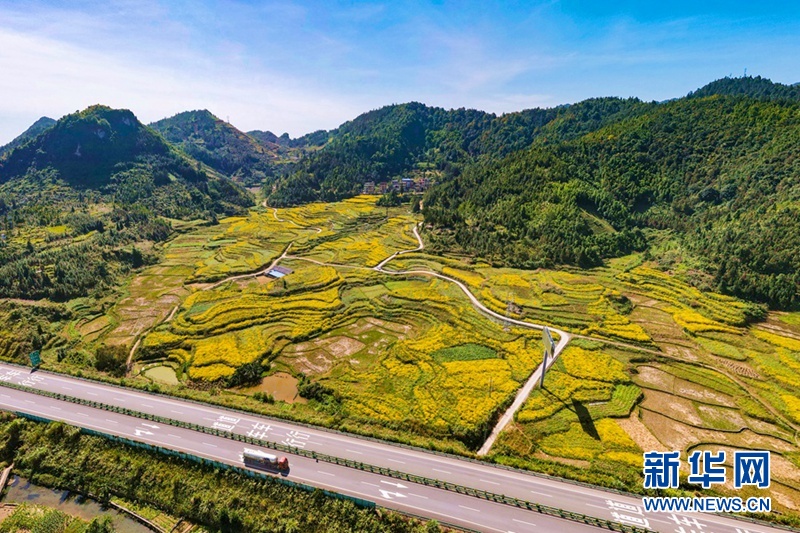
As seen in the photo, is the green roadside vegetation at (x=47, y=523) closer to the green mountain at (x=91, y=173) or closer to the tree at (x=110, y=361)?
the tree at (x=110, y=361)

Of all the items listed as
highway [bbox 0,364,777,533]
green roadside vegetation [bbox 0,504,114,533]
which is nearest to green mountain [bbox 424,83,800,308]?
highway [bbox 0,364,777,533]

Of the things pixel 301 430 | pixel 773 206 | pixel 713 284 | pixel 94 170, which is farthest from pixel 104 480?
pixel 94 170

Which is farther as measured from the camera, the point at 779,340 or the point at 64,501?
the point at 779,340

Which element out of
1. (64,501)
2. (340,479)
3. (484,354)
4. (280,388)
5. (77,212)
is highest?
(77,212)

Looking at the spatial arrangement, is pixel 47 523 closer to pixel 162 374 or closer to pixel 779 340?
pixel 162 374

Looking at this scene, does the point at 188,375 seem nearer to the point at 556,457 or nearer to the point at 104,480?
the point at 104,480

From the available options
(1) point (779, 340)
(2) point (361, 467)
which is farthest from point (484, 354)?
(1) point (779, 340)
